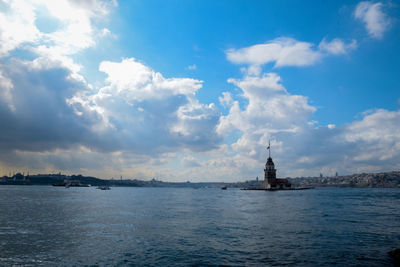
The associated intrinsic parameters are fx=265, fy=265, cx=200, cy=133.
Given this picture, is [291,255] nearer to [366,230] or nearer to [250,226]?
[250,226]

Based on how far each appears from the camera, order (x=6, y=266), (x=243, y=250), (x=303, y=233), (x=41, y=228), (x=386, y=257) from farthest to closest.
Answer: (x=41, y=228) < (x=303, y=233) < (x=243, y=250) < (x=386, y=257) < (x=6, y=266)

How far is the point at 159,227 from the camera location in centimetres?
3628

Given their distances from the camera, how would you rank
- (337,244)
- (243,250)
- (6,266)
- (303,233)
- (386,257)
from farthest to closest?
(303,233) < (337,244) < (243,250) < (386,257) < (6,266)

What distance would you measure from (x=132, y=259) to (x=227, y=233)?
44.5 ft

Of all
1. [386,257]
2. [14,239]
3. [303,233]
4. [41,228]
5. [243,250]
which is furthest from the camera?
[41,228]

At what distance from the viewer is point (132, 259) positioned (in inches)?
858

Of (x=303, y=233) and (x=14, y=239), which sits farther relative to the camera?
(x=303, y=233)

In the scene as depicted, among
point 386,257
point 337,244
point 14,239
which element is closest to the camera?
point 386,257

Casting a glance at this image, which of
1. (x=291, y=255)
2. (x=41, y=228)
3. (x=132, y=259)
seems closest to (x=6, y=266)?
(x=132, y=259)

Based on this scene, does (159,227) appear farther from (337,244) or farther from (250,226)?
(337,244)

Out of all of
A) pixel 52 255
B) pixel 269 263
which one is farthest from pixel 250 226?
pixel 52 255

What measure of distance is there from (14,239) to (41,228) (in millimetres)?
7248

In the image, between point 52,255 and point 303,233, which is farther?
point 303,233

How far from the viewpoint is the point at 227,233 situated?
1257 inches
